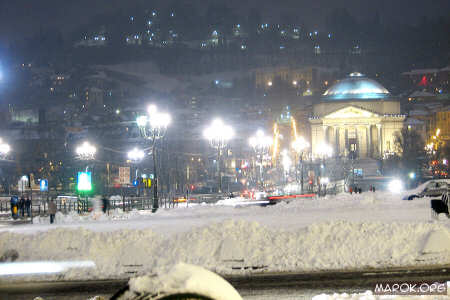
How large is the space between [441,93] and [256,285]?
18597 cm

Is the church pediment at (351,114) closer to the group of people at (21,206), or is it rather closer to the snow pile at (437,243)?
the group of people at (21,206)

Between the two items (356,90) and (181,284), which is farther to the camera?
(356,90)

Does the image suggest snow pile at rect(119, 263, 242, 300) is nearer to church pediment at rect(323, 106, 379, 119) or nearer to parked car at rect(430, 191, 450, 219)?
parked car at rect(430, 191, 450, 219)

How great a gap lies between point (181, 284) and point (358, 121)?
403ft

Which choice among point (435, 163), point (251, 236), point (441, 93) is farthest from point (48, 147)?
point (441, 93)

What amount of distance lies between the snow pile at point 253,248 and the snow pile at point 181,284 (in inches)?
484

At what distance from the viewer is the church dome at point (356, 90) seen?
424 feet

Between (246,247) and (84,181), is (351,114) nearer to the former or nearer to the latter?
(84,181)

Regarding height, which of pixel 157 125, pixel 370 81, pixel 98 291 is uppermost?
pixel 370 81

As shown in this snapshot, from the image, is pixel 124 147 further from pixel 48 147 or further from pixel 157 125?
pixel 157 125

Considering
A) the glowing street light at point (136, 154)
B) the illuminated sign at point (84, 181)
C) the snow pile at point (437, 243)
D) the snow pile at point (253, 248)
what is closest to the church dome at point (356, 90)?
the glowing street light at point (136, 154)

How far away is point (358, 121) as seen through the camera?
410 feet

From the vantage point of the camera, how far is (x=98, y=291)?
51.9 ft

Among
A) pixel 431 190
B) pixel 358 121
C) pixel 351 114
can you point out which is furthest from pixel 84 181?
pixel 358 121
